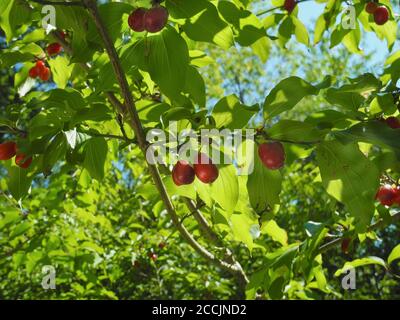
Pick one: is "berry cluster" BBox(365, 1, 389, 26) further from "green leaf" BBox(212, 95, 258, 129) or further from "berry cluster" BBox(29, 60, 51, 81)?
"berry cluster" BBox(29, 60, 51, 81)

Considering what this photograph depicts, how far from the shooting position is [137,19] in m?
1.23

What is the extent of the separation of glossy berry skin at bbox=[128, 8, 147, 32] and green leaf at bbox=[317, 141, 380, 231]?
0.56m

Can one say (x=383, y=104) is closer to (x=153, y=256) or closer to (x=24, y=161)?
(x=24, y=161)

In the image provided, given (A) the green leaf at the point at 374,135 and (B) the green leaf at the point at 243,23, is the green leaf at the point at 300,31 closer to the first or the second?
(B) the green leaf at the point at 243,23

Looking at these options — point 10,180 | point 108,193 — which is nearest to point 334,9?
point 10,180

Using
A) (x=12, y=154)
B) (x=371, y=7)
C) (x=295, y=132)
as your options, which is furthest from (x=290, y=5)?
(x=12, y=154)

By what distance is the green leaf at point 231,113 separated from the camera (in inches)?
48.6

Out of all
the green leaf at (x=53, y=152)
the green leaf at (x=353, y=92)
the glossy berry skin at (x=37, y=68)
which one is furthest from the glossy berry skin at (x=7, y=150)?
the green leaf at (x=353, y=92)

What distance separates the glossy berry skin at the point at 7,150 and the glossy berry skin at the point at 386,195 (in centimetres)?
130

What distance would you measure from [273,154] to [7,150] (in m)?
0.87

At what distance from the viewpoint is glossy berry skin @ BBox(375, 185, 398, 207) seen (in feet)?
5.73

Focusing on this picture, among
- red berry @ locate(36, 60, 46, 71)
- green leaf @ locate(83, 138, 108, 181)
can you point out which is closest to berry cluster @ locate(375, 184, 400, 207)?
green leaf @ locate(83, 138, 108, 181)

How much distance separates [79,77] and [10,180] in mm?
813

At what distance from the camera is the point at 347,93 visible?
1.42 m
